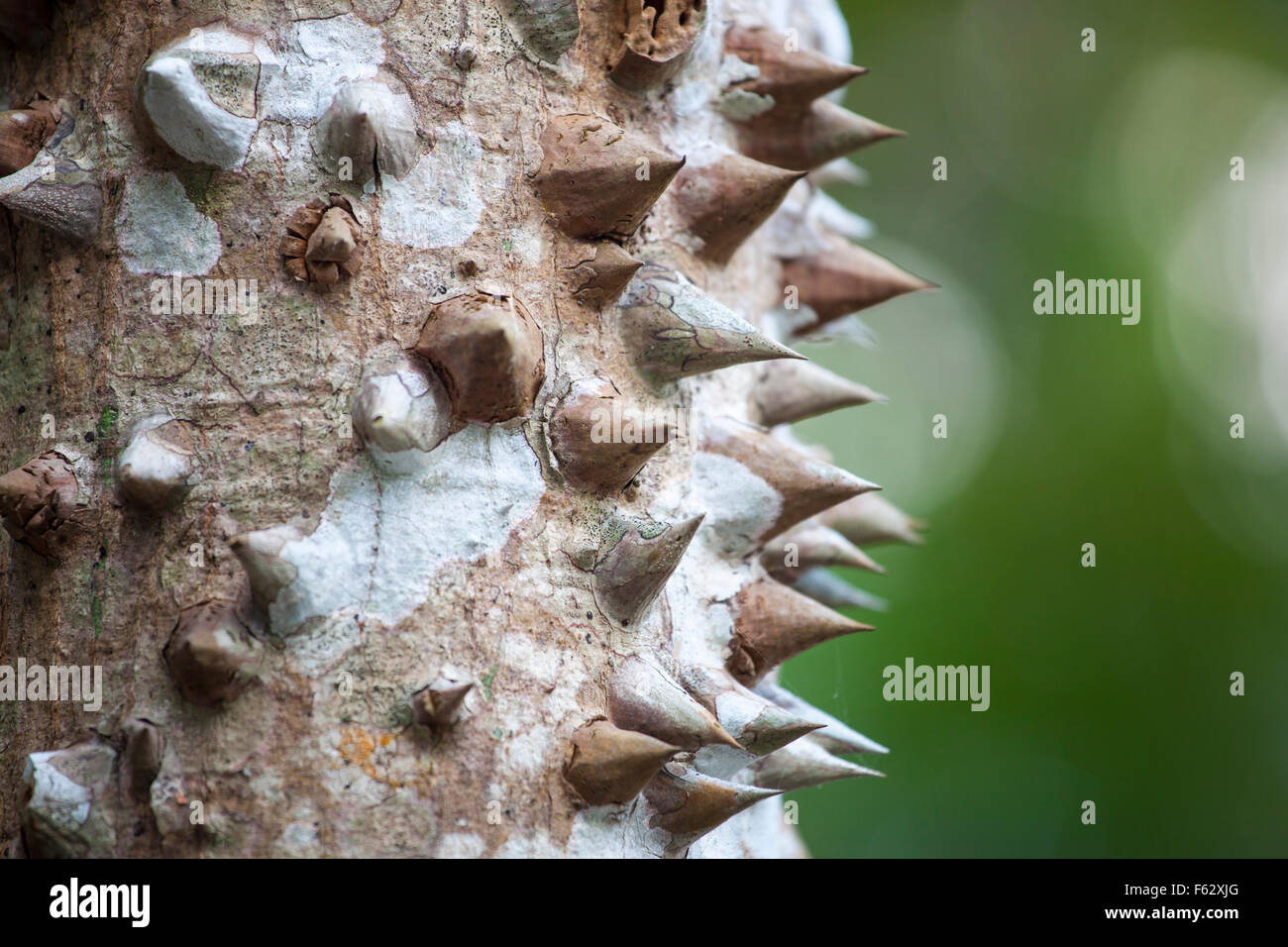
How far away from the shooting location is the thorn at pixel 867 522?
1.80 meters

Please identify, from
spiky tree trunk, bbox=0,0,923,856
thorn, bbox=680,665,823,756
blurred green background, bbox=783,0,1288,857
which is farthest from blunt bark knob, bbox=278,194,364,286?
blurred green background, bbox=783,0,1288,857

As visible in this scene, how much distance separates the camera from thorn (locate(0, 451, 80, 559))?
0.97 meters

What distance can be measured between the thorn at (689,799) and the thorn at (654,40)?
775mm

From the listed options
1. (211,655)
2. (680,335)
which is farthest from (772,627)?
(211,655)

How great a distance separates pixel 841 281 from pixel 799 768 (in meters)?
0.76

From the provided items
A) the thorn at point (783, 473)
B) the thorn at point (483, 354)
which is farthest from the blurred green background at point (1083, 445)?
the thorn at point (483, 354)

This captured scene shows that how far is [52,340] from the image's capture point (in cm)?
105

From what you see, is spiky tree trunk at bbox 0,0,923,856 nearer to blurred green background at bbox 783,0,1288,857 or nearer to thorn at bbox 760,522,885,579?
thorn at bbox 760,522,885,579

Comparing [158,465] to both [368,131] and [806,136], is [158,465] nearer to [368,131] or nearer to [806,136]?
[368,131]

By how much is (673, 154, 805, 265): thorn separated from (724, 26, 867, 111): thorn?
0.17 m

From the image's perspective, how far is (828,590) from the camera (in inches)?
67.5
